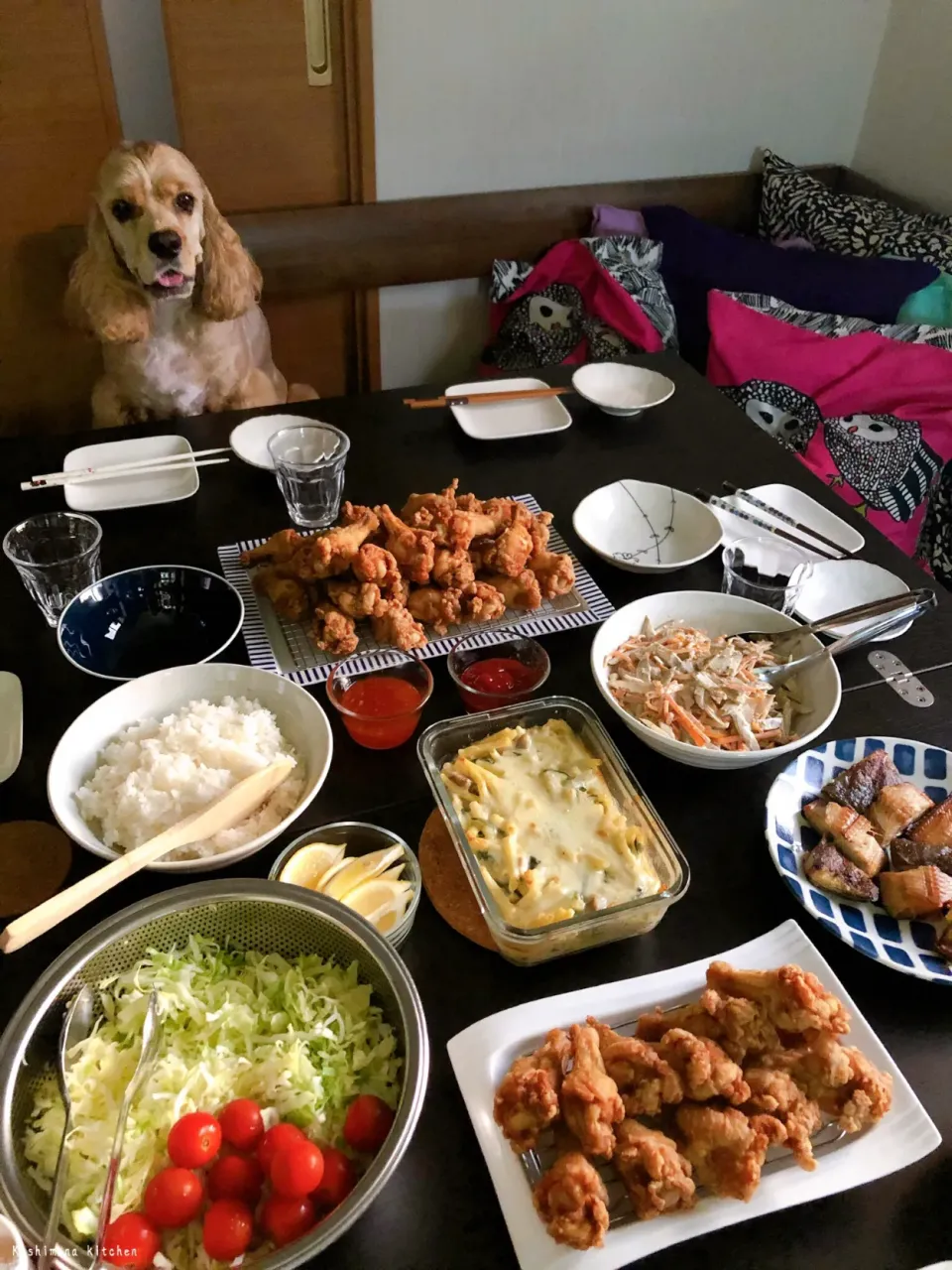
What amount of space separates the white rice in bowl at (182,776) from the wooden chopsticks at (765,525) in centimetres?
111

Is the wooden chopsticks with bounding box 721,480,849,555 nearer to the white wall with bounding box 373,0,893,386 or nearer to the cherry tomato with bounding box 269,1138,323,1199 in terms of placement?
the cherry tomato with bounding box 269,1138,323,1199

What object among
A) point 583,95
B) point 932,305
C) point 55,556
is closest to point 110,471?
point 55,556

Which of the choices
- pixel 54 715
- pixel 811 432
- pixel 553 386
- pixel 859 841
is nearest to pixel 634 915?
pixel 859 841

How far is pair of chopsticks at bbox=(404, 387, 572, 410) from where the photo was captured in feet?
7.43

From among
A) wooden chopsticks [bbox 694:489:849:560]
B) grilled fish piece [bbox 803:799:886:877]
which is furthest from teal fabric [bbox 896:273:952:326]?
grilled fish piece [bbox 803:799:886:877]

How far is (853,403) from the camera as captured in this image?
2990 millimetres

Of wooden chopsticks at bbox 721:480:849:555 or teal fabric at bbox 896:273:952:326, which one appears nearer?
wooden chopsticks at bbox 721:480:849:555

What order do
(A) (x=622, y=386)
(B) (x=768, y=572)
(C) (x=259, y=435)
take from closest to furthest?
(B) (x=768, y=572) < (C) (x=259, y=435) < (A) (x=622, y=386)

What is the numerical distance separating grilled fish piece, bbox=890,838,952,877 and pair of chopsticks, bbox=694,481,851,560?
0.76m

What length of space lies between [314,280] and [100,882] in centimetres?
282

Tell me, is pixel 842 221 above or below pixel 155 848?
above

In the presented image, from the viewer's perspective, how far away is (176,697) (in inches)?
55.1

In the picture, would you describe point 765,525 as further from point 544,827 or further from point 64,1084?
point 64,1084

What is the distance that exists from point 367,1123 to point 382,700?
65 cm
